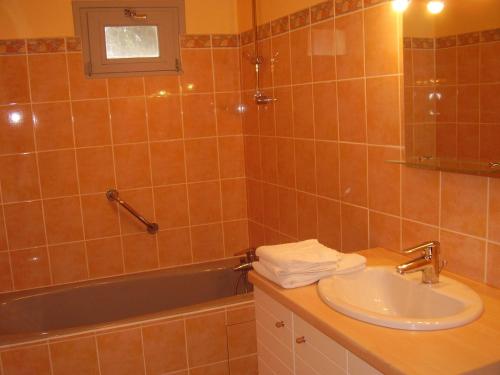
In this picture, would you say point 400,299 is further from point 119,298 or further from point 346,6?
point 119,298

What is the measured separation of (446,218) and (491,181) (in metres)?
0.24

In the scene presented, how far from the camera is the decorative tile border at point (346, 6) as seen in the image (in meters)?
2.11

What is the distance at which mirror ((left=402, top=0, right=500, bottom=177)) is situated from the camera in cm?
155

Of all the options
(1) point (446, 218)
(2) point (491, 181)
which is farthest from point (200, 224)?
(2) point (491, 181)

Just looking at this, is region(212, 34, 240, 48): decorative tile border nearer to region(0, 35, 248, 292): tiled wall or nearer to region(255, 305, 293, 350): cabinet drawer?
region(0, 35, 248, 292): tiled wall

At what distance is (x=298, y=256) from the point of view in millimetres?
1779

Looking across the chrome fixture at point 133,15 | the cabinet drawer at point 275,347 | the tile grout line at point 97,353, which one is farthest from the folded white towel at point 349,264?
the chrome fixture at point 133,15

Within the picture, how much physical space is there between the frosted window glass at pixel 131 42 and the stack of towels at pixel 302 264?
5.87ft

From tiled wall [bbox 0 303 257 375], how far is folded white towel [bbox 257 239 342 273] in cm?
88

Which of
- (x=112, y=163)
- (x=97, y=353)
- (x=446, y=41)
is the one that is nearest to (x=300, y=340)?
(x=446, y=41)

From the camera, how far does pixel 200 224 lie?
3436 millimetres

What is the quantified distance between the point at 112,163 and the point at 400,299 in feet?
6.62

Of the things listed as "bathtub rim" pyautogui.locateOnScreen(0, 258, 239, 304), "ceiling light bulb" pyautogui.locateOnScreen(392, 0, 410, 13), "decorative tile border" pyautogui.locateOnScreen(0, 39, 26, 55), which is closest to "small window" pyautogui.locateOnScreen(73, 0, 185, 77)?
"decorative tile border" pyautogui.locateOnScreen(0, 39, 26, 55)

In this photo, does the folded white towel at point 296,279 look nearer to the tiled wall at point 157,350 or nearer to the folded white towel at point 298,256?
the folded white towel at point 298,256
